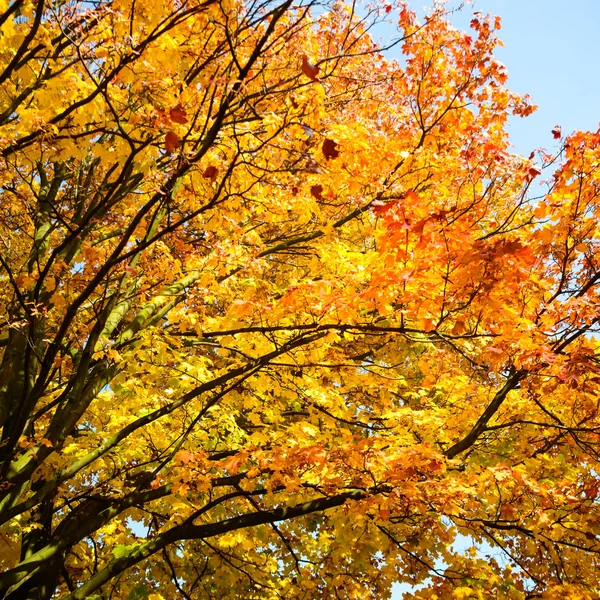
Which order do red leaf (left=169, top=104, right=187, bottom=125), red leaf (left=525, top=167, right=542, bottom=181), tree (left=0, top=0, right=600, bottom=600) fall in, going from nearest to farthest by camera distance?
red leaf (left=169, top=104, right=187, bottom=125) → tree (left=0, top=0, right=600, bottom=600) → red leaf (left=525, top=167, right=542, bottom=181)

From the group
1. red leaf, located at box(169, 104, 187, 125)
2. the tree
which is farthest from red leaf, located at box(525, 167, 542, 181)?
red leaf, located at box(169, 104, 187, 125)

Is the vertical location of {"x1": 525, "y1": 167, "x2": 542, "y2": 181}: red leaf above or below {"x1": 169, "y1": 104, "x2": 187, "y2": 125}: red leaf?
above

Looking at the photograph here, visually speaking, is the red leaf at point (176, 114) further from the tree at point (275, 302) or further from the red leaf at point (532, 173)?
the red leaf at point (532, 173)

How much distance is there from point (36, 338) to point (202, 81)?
A: 132 inches

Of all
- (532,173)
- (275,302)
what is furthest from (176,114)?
(532,173)

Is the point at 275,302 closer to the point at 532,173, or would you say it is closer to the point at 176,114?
the point at 176,114

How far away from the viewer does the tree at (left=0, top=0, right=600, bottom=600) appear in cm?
361

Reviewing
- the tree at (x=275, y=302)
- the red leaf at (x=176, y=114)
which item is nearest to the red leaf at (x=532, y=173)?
the tree at (x=275, y=302)

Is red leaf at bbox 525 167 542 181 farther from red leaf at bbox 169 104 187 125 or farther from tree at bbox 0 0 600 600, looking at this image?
red leaf at bbox 169 104 187 125

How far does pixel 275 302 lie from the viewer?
475 centimetres

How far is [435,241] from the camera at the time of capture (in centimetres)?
366

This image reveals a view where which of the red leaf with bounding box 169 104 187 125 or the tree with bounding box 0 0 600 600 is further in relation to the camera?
the tree with bounding box 0 0 600 600

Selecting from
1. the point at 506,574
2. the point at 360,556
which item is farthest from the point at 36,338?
the point at 506,574

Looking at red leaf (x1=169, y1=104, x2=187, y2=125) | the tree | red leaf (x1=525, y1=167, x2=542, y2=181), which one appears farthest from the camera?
red leaf (x1=525, y1=167, x2=542, y2=181)
